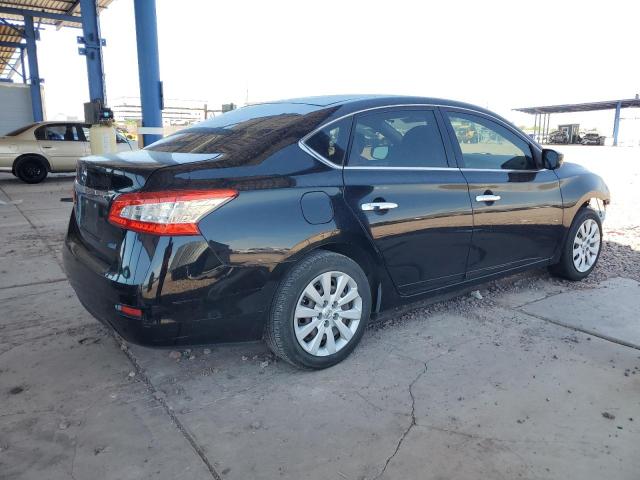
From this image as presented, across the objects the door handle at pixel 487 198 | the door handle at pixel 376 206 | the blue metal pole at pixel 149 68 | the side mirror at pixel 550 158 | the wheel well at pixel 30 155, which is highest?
the blue metal pole at pixel 149 68

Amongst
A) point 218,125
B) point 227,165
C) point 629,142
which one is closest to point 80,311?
point 218,125

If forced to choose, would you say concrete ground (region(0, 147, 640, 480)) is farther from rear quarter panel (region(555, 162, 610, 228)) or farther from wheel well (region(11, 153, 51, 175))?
wheel well (region(11, 153, 51, 175))

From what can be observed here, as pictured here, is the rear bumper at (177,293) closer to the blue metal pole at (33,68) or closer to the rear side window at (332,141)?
the rear side window at (332,141)

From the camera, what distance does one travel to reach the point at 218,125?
351 centimetres

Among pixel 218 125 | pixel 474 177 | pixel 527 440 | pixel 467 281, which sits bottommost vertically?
pixel 527 440

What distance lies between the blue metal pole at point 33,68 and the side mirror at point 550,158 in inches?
857

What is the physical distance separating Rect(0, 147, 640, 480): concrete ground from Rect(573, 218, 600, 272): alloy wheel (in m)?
0.64

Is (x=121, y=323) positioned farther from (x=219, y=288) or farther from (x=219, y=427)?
(x=219, y=427)

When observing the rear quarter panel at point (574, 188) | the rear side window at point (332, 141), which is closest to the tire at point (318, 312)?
the rear side window at point (332, 141)

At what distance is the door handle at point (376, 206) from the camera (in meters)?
3.08

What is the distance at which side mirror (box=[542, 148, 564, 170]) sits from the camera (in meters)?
4.30

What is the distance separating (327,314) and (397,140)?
128cm

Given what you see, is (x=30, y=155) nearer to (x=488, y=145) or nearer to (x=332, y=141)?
(x=332, y=141)

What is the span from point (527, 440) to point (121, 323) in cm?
210
